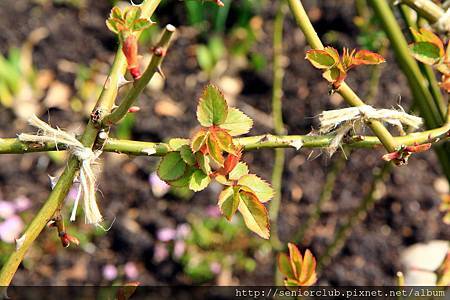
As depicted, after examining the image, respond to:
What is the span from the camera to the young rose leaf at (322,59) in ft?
2.35

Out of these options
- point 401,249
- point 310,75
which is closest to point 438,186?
point 401,249

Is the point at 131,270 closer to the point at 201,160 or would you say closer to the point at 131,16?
the point at 201,160

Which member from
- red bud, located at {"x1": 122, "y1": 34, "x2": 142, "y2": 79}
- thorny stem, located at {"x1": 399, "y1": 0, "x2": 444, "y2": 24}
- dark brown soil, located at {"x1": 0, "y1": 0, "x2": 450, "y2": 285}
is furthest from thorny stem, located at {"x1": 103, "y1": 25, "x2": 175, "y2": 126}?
dark brown soil, located at {"x1": 0, "y1": 0, "x2": 450, "y2": 285}

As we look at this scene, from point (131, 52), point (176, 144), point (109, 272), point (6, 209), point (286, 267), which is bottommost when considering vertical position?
point (109, 272)

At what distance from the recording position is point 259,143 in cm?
74

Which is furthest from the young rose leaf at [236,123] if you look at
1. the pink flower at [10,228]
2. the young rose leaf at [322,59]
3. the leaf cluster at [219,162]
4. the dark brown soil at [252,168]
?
the pink flower at [10,228]

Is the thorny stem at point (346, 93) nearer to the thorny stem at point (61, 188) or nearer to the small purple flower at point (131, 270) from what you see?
the thorny stem at point (61, 188)

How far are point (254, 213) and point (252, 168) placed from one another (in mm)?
1750

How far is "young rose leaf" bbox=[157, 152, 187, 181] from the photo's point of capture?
698mm

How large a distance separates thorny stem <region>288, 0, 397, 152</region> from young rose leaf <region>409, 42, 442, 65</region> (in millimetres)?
105

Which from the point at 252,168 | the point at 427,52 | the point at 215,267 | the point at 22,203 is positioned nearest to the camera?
the point at 427,52

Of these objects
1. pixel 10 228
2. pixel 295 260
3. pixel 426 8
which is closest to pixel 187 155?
pixel 295 260

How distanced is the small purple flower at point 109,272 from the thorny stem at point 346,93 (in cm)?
167

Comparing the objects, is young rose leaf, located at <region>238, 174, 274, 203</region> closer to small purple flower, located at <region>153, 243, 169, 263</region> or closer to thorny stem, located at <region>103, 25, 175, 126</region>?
thorny stem, located at <region>103, 25, 175, 126</region>
